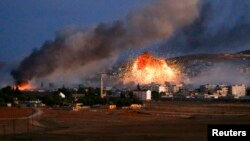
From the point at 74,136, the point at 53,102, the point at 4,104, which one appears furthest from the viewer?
the point at 53,102

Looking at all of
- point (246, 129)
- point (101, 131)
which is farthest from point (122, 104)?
point (246, 129)

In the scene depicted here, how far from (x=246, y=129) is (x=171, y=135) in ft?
80.2

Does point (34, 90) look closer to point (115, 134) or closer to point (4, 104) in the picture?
point (4, 104)

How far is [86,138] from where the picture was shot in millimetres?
39875
